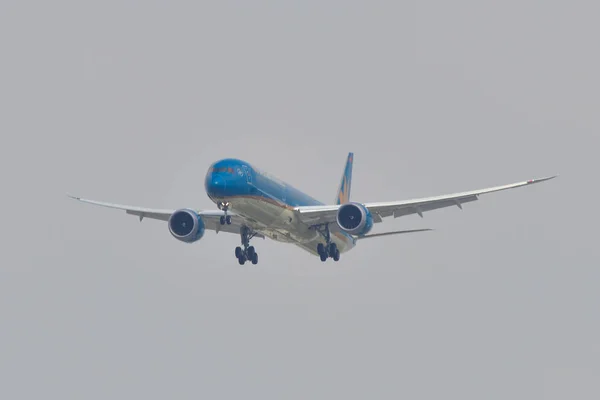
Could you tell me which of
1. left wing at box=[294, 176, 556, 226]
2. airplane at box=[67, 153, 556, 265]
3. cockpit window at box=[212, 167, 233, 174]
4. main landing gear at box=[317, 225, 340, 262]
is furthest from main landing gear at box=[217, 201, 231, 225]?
main landing gear at box=[317, 225, 340, 262]

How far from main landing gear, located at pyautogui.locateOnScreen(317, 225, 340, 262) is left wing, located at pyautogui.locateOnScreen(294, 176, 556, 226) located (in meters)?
0.92

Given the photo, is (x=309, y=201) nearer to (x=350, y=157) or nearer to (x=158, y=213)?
(x=158, y=213)

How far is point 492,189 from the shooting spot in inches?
2894

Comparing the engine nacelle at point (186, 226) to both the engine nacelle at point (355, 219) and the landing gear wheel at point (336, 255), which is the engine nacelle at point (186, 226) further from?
the engine nacelle at point (355, 219)

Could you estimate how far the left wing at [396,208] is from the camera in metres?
74.8

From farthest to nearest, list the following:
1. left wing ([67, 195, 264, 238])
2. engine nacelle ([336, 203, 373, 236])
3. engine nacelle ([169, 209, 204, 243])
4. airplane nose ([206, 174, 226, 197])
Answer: left wing ([67, 195, 264, 238])
engine nacelle ([169, 209, 204, 243])
engine nacelle ([336, 203, 373, 236])
airplane nose ([206, 174, 226, 197])

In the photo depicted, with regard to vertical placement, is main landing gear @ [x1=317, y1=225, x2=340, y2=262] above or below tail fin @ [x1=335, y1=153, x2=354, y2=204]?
below

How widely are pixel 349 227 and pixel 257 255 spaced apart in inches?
284

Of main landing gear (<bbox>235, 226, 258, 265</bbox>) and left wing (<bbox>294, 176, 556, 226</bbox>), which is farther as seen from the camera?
main landing gear (<bbox>235, 226, 258, 265</bbox>)

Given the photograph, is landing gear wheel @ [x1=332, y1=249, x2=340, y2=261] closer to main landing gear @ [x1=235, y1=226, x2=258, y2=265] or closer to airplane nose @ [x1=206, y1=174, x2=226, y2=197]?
main landing gear @ [x1=235, y1=226, x2=258, y2=265]

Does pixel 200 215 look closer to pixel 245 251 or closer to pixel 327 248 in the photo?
pixel 245 251

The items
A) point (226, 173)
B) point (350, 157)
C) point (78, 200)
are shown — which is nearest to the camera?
point (226, 173)

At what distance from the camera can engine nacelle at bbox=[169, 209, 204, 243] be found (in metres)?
78.1

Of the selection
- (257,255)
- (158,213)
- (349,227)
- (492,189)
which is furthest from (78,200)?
(492,189)
